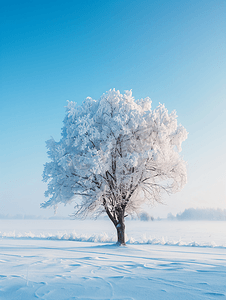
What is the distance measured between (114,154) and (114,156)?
12 centimetres

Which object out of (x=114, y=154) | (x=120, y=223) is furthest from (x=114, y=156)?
(x=120, y=223)

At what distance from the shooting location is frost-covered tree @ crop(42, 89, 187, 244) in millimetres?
11500

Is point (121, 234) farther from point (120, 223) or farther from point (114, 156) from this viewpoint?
point (114, 156)

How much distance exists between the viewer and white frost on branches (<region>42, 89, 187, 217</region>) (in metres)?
11.5

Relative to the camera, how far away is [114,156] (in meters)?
12.1

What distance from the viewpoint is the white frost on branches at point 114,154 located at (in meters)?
11.5

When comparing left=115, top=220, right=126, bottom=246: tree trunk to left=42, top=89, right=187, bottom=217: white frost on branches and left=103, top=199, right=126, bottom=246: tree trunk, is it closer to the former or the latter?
left=103, top=199, right=126, bottom=246: tree trunk

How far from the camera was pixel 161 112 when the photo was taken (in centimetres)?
1265

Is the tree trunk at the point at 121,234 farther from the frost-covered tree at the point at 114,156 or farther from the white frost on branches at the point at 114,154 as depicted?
the white frost on branches at the point at 114,154

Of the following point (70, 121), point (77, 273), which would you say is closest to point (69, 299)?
point (77, 273)

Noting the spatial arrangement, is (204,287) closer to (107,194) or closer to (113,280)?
(113,280)

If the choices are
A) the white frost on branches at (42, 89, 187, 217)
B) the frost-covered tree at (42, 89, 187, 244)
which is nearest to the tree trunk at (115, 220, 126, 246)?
the frost-covered tree at (42, 89, 187, 244)

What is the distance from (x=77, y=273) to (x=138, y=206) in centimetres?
958

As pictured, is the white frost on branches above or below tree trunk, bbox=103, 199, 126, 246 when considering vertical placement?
above
